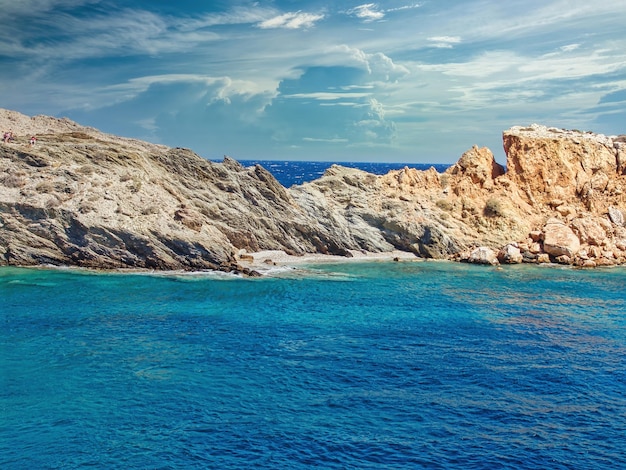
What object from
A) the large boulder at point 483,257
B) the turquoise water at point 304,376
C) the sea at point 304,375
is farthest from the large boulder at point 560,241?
the sea at point 304,375

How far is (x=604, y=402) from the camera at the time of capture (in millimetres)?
25984

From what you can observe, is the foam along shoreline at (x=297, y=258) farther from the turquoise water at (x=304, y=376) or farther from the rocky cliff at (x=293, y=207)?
the turquoise water at (x=304, y=376)

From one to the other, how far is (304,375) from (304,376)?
0.42ft

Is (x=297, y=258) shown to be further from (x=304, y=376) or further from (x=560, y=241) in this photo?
(x=304, y=376)

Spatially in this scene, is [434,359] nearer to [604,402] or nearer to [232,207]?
[604,402]

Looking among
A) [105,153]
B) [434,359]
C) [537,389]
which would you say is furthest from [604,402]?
[105,153]

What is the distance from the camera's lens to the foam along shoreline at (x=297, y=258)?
5770cm

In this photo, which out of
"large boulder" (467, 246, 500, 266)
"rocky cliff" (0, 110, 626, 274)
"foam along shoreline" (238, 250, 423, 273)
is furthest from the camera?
"large boulder" (467, 246, 500, 266)

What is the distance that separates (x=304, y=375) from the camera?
2889 cm

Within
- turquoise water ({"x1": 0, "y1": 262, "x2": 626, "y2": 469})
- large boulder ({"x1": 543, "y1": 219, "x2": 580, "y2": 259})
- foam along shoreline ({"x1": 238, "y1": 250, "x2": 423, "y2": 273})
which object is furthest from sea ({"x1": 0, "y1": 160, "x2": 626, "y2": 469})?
large boulder ({"x1": 543, "y1": 219, "x2": 580, "y2": 259})

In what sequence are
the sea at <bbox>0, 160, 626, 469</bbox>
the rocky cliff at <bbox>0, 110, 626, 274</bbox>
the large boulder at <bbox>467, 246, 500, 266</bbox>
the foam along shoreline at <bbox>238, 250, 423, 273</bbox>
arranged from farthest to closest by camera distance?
the large boulder at <bbox>467, 246, 500, 266</bbox>
the foam along shoreline at <bbox>238, 250, 423, 273</bbox>
the rocky cliff at <bbox>0, 110, 626, 274</bbox>
the sea at <bbox>0, 160, 626, 469</bbox>

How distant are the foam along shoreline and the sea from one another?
8044 millimetres

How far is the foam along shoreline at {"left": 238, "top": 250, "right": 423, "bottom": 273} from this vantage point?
5770cm

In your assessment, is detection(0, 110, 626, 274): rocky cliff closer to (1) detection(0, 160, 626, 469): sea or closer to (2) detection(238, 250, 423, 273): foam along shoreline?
(2) detection(238, 250, 423, 273): foam along shoreline
